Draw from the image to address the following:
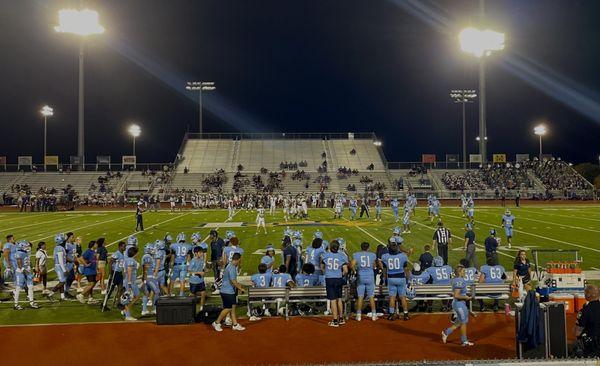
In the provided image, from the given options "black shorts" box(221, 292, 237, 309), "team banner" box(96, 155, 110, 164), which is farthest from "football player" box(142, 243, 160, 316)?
"team banner" box(96, 155, 110, 164)

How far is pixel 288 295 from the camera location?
1012cm

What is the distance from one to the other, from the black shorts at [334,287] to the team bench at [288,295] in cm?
67

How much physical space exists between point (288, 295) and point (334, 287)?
112cm

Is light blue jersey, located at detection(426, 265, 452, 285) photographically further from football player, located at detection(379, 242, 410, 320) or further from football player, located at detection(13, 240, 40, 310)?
football player, located at detection(13, 240, 40, 310)

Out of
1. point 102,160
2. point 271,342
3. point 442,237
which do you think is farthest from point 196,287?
point 102,160

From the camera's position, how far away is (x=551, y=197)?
51062 mm

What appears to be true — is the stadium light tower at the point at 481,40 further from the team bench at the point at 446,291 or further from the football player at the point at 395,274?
the football player at the point at 395,274

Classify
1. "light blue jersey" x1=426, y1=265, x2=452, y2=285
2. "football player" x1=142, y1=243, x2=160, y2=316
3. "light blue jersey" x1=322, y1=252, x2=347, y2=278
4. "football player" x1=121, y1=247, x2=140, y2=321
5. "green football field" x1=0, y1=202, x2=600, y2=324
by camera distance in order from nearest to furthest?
"light blue jersey" x1=322, y1=252, x2=347, y2=278 < "football player" x1=121, y1=247, x2=140, y2=321 < "football player" x1=142, y1=243, x2=160, y2=316 < "light blue jersey" x1=426, y1=265, x2=452, y2=285 < "green football field" x1=0, y1=202, x2=600, y2=324

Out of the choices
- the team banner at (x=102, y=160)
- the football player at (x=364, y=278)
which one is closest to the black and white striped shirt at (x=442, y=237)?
the football player at (x=364, y=278)

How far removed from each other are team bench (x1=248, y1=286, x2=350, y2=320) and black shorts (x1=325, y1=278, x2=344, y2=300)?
0.67 metres

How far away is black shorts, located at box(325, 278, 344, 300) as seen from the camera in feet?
31.4

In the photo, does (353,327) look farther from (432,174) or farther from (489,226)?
(432,174)

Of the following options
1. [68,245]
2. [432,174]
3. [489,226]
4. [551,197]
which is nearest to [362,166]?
[432,174]

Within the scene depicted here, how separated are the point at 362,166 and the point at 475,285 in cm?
5187
